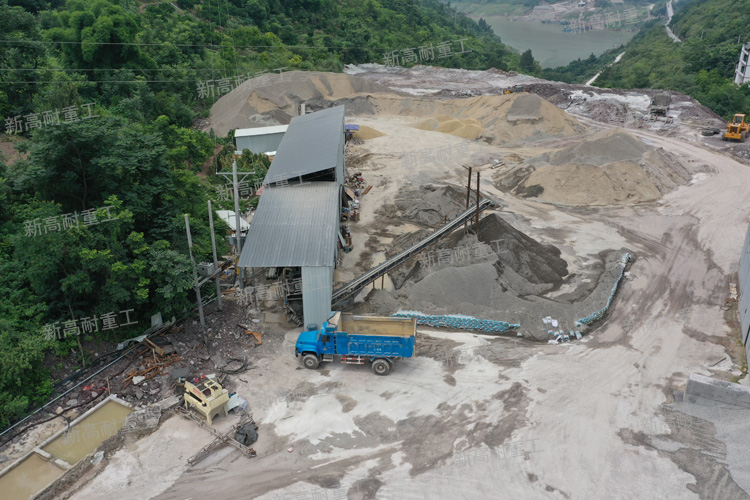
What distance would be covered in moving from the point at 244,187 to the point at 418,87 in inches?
1555

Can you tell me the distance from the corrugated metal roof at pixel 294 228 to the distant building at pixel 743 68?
65.2 meters

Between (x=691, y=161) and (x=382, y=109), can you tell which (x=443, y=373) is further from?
(x=382, y=109)

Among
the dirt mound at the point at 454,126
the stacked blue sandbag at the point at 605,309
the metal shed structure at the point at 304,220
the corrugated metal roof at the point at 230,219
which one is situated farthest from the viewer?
the dirt mound at the point at 454,126

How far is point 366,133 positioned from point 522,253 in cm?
2543

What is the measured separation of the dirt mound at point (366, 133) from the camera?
151 feet

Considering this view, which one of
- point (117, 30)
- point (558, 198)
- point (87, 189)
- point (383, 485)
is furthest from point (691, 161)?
point (117, 30)

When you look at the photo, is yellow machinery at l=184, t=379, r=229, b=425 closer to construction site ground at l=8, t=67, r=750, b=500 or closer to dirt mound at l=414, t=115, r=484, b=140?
construction site ground at l=8, t=67, r=750, b=500

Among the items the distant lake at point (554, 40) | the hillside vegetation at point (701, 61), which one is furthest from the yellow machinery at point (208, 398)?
the distant lake at point (554, 40)

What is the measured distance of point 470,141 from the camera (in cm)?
4541

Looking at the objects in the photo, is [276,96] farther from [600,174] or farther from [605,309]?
[605,309]

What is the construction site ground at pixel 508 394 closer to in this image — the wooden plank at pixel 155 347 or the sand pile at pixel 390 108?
the wooden plank at pixel 155 347

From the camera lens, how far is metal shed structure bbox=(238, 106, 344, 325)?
64.9 ft

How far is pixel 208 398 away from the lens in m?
15.5

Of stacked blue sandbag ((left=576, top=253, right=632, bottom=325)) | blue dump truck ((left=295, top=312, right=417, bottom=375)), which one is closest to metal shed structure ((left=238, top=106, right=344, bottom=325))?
blue dump truck ((left=295, top=312, right=417, bottom=375))
